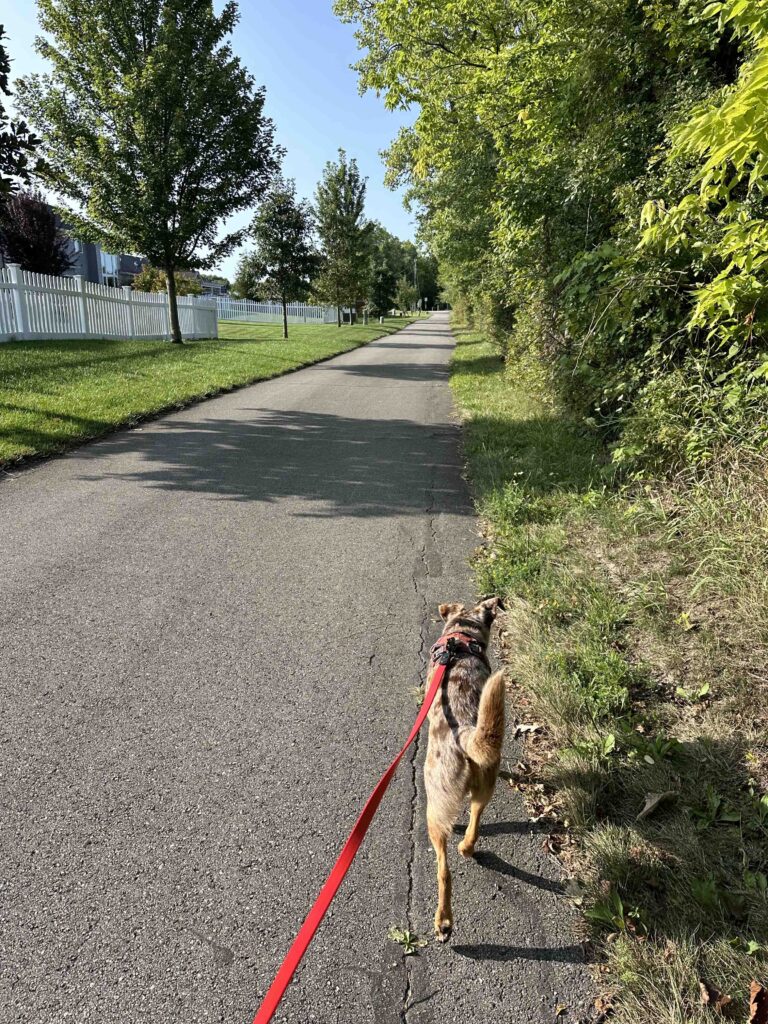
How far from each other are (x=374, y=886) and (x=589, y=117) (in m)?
8.21

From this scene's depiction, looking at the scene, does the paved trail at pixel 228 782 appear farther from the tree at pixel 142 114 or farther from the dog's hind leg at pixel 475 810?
the tree at pixel 142 114

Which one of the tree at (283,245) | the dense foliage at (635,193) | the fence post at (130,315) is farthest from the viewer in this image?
the tree at (283,245)

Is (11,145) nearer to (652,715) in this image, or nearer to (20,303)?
(652,715)

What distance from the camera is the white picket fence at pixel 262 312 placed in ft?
145

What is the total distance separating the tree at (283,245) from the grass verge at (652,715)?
21.9 metres

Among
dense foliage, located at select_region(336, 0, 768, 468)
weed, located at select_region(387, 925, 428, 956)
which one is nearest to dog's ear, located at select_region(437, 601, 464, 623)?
weed, located at select_region(387, 925, 428, 956)

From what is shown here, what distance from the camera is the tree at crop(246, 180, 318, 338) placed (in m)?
23.7

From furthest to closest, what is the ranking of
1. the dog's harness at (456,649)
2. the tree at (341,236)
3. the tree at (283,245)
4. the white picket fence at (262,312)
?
the white picket fence at (262,312) → the tree at (341,236) → the tree at (283,245) → the dog's harness at (456,649)

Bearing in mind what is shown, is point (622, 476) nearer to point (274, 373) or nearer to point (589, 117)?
point (589, 117)

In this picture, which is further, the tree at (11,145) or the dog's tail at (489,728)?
the tree at (11,145)

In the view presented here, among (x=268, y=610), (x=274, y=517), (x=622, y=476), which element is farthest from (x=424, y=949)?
(x=622, y=476)

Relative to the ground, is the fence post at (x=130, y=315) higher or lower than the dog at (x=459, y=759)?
higher

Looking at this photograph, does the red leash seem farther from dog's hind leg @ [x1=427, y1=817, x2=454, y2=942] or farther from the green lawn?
the green lawn

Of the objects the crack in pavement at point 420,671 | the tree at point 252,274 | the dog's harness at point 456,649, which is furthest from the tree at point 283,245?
the dog's harness at point 456,649
